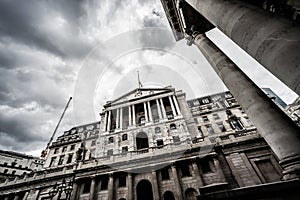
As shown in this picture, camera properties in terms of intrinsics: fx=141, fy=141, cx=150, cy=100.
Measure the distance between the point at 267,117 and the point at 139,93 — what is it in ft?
115

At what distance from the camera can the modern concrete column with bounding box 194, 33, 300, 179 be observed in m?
3.21

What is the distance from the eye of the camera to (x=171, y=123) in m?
28.4

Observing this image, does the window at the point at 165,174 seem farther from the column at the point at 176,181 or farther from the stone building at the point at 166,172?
the column at the point at 176,181

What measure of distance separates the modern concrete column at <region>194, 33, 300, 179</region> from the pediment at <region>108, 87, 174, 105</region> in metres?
29.7

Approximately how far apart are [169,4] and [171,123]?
22.0 m

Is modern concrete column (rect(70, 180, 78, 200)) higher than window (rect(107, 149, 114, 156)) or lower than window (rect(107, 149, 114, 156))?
lower

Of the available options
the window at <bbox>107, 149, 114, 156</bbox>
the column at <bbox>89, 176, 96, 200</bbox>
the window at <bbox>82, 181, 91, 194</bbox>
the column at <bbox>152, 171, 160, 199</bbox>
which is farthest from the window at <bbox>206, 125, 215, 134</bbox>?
the window at <bbox>82, 181, 91, 194</bbox>

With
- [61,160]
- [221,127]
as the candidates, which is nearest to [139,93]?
[221,127]

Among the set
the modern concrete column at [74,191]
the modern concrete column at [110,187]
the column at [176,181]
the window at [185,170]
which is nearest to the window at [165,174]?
the column at [176,181]

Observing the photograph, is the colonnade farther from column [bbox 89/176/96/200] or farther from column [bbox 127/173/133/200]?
column [bbox 127/173/133/200]

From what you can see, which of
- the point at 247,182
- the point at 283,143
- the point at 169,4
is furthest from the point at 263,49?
the point at 247,182

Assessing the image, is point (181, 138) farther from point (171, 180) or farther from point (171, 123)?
point (171, 180)

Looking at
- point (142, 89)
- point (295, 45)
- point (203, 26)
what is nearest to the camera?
point (295, 45)

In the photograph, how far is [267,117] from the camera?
13.4ft
